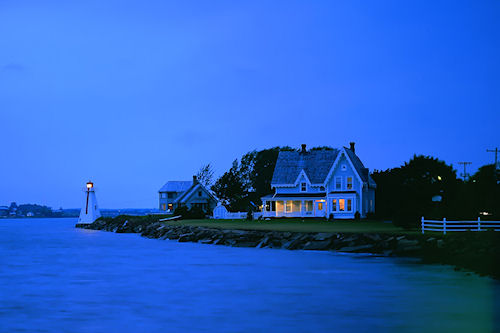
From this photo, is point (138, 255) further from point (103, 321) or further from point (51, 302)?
point (103, 321)

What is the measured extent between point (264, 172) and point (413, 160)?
135 ft

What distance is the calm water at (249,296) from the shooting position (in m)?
19.7

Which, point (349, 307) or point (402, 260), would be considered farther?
point (402, 260)

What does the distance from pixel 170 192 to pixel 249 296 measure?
7857 cm

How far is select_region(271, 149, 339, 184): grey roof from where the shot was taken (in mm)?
67875

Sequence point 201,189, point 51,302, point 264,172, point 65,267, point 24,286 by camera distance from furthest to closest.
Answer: point 264,172 < point 201,189 < point 65,267 < point 24,286 < point 51,302

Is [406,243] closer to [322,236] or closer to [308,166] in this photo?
[322,236]

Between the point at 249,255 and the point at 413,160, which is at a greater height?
the point at 413,160

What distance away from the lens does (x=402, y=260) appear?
33.9m

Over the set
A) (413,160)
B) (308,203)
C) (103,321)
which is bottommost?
(103,321)

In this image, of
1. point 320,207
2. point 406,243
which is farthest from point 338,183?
point 406,243

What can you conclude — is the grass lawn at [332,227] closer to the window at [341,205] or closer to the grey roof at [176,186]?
the window at [341,205]

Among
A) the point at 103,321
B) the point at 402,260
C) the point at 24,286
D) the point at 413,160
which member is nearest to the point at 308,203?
the point at 413,160

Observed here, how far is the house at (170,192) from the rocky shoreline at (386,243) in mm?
44360
